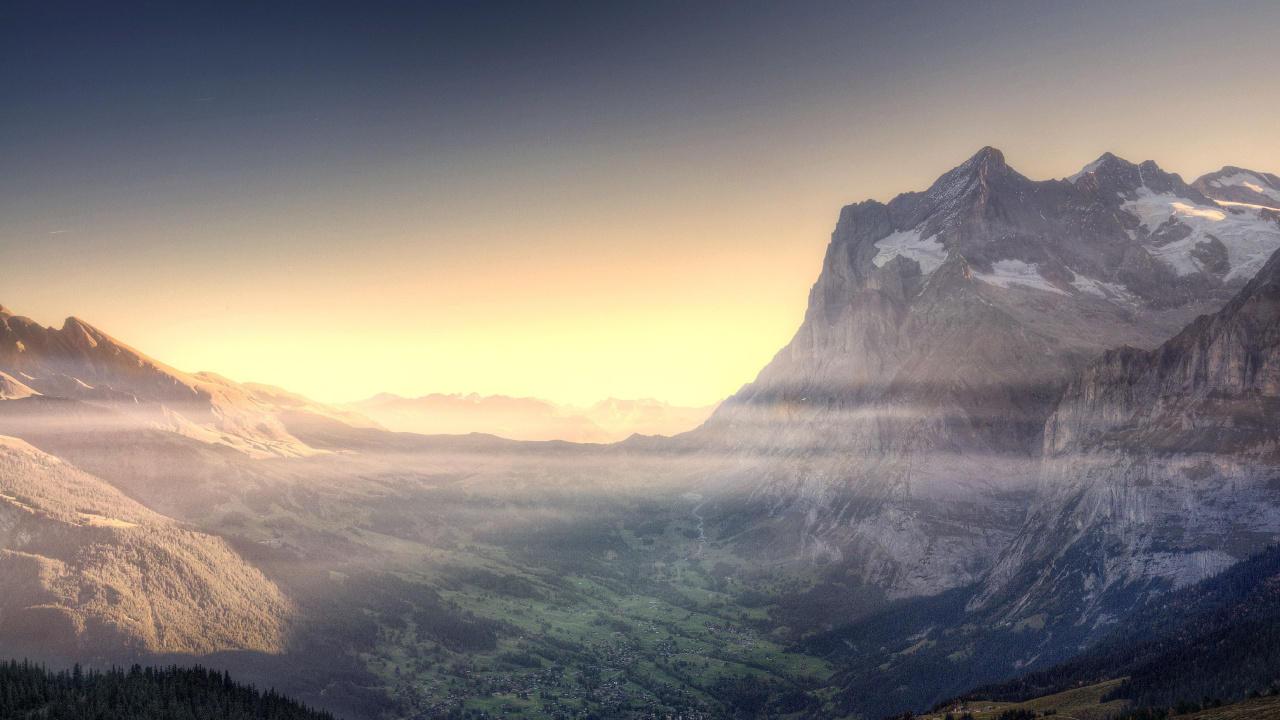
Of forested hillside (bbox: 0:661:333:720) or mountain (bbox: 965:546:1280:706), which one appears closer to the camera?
mountain (bbox: 965:546:1280:706)

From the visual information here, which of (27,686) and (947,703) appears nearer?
(27,686)

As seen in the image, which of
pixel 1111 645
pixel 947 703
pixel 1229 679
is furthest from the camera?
pixel 1111 645

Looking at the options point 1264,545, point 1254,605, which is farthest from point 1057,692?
point 1264,545

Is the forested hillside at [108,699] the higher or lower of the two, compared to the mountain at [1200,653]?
lower

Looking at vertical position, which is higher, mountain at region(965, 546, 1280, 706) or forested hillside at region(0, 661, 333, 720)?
mountain at region(965, 546, 1280, 706)

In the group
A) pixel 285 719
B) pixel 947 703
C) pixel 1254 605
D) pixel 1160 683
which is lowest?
pixel 285 719

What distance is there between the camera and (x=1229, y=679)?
146750 mm

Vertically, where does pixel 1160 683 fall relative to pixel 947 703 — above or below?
above

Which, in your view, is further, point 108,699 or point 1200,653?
point 108,699

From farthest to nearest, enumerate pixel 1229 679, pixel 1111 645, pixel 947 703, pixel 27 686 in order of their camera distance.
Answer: pixel 1111 645
pixel 947 703
pixel 27 686
pixel 1229 679

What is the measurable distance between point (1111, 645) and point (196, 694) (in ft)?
822

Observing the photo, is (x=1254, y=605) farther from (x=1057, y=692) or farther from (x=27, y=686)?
(x=27, y=686)

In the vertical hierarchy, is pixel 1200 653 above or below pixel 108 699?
above

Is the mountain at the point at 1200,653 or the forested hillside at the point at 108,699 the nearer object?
the mountain at the point at 1200,653
